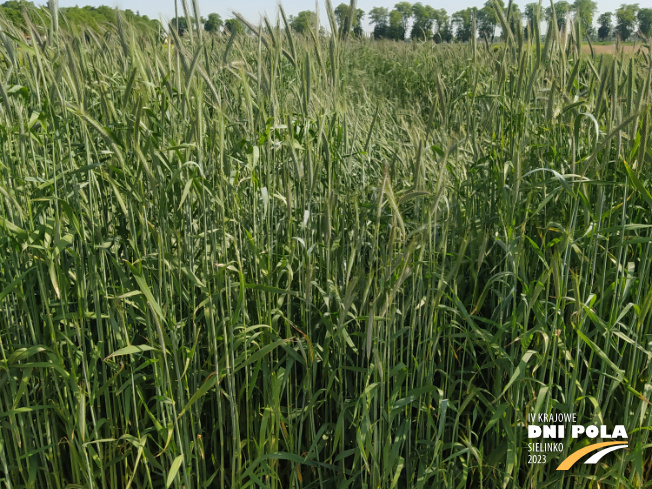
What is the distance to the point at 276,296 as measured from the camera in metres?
1.56

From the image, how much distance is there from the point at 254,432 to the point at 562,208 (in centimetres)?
111

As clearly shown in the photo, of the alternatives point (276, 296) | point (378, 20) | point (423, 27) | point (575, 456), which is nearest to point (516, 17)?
point (276, 296)

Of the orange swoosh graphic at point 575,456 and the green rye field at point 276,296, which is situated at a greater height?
the green rye field at point 276,296

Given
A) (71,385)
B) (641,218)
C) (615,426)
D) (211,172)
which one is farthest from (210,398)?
(641,218)

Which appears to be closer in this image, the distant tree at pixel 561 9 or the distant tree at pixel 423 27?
the distant tree at pixel 561 9

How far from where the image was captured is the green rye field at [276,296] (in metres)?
1.30

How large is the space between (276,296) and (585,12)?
5.29 ft

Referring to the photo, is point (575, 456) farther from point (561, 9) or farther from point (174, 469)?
point (561, 9)

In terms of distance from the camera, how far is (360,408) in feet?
4.88

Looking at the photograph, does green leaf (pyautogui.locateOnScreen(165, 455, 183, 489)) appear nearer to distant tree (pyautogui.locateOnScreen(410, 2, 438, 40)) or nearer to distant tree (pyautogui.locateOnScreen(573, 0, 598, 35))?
distant tree (pyautogui.locateOnScreen(573, 0, 598, 35))

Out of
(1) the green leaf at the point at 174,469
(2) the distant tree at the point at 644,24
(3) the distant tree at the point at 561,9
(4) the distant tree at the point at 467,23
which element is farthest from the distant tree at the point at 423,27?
(1) the green leaf at the point at 174,469

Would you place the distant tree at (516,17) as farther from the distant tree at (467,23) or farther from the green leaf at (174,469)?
the green leaf at (174,469)

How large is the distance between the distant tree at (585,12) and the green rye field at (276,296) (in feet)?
0.60

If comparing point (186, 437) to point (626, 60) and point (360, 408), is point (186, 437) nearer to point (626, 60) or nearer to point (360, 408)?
point (360, 408)
